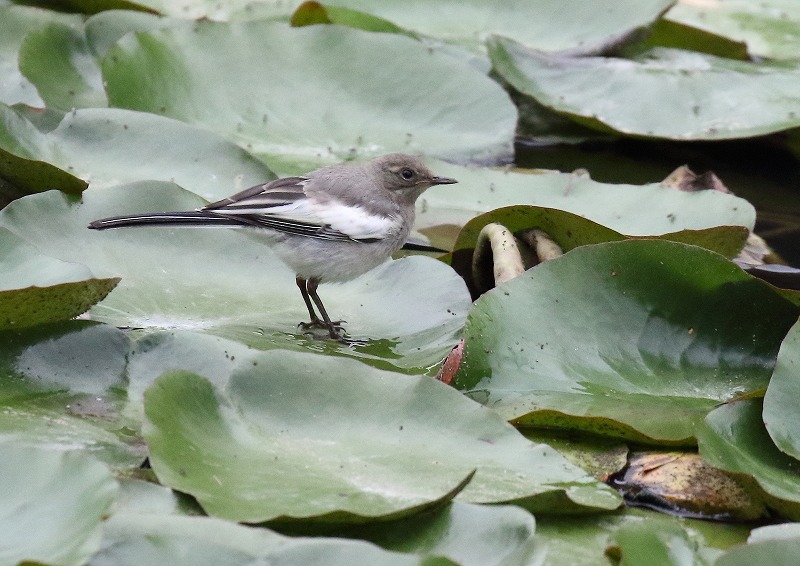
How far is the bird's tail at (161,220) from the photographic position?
5.10m

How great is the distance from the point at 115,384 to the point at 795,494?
8.47ft

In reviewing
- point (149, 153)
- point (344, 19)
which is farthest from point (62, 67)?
point (344, 19)

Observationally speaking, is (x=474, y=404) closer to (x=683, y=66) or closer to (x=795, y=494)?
(x=795, y=494)

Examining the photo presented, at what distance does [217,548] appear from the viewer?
311 centimetres

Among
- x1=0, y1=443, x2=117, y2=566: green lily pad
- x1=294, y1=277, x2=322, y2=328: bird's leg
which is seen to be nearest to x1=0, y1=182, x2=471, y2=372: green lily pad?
x1=294, y1=277, x2=322, y2=328: bird's leg

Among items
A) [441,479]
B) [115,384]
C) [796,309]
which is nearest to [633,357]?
[796,309]

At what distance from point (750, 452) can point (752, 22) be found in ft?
19.3

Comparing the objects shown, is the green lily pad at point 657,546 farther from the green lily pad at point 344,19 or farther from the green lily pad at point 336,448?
the green lily pad at point 344,19

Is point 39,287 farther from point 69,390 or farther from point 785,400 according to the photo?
point 785,400

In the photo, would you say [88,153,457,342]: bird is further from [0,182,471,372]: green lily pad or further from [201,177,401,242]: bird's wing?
[0,182,471,372]: green lily pad

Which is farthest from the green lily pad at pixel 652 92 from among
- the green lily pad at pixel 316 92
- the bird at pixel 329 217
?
the bird at pixel 329 217

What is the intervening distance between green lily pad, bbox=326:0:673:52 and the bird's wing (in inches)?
109

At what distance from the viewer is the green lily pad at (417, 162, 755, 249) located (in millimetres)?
6238

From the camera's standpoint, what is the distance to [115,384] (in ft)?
14.3
